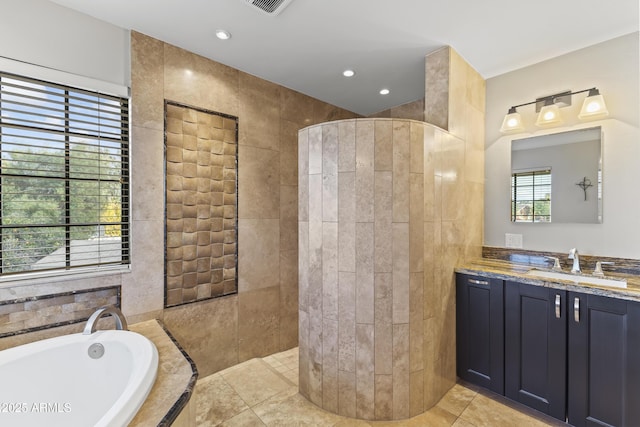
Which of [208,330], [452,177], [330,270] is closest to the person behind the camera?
[330,270]

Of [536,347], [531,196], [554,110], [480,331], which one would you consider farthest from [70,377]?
[554,110]

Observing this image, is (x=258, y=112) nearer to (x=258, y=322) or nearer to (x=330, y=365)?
(x=258, y=322)

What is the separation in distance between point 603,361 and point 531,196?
1.29 meters

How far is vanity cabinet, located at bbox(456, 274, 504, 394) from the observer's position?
2.06 metres

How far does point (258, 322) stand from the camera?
2.75 m

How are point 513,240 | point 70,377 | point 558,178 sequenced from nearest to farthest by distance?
point 70,377, point 558,178, point 513,240

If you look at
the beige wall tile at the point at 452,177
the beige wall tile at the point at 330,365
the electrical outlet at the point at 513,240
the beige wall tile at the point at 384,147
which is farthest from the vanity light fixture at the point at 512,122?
the beige wall tile at the point at 330,365

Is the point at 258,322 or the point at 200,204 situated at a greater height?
the point at 200,204

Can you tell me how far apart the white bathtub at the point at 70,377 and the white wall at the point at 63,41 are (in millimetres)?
1697

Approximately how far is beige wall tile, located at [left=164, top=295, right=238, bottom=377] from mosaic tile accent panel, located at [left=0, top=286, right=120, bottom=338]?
1.48 ft

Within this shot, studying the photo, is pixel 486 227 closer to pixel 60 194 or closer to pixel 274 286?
pixel 274 286

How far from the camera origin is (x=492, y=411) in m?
1.96

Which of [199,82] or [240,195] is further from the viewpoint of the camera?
[240,195]

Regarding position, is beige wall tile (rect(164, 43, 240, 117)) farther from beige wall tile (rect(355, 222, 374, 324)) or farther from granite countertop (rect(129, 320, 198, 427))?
granite countertop (rect(129, 320, 198, 427))
